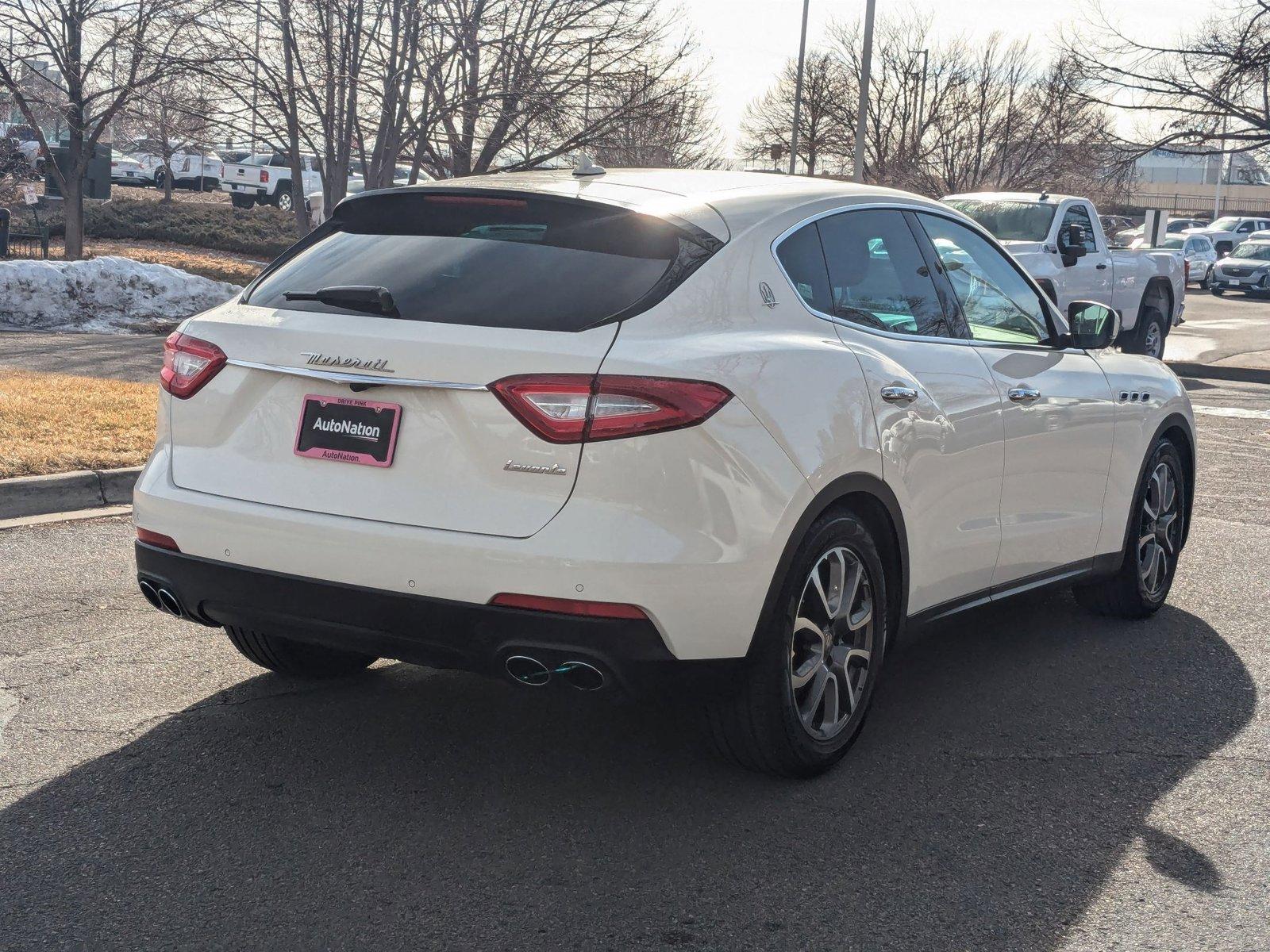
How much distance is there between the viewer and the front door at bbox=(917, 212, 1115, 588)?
5.13 m

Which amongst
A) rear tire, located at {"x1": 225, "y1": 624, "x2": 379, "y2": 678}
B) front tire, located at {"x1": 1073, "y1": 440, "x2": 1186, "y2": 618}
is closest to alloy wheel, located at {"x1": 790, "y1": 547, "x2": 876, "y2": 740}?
rear tire, located at {"x1": 225, "y1": 624, "x2": 379, "y2": 678}

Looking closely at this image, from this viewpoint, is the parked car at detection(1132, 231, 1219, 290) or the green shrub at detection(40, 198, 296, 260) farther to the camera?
the parked car at detection(1132, 231, 1219, 290)

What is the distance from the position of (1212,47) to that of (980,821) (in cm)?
1984

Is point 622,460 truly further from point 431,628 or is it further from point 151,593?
point 151,593

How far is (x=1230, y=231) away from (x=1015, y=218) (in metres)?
45.2

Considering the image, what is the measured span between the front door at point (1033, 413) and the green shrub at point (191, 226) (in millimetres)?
27092

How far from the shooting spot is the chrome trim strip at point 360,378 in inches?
145

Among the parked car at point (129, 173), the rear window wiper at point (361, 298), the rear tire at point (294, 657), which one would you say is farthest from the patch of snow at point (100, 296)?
the parked car at point (129, 173)

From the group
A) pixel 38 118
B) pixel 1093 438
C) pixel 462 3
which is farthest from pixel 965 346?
pixel 38 118

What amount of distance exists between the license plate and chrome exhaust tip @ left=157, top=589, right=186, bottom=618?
2.03 feet

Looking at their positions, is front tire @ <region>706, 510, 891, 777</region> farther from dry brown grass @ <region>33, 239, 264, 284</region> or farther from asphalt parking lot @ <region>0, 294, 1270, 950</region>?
dry brown grass @ <region>33, 239, 264, 284</region>

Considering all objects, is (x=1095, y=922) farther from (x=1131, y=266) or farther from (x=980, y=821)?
(x=1131, y=266)

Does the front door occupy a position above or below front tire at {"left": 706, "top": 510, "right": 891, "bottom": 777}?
above

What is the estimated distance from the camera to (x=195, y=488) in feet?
13.3
